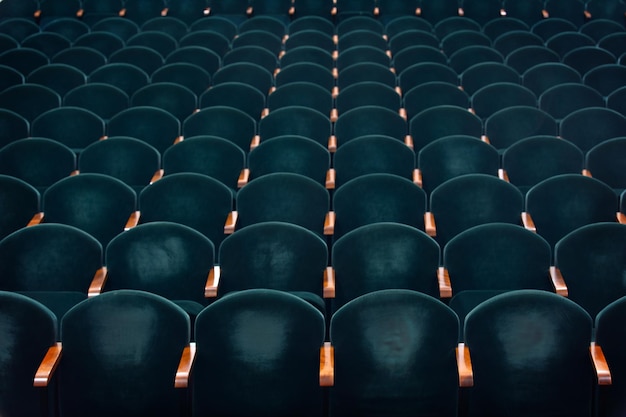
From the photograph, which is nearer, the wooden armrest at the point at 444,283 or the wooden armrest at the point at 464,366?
the wooden armrest at the point at 464,366

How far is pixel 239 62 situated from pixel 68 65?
32.1 inches

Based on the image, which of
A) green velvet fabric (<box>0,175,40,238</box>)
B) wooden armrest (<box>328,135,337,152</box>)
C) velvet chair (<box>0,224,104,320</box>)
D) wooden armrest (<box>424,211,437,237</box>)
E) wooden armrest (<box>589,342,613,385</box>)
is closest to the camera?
wooden armrest (<box>589,342,613,385</box>)

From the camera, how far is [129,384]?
161 cm

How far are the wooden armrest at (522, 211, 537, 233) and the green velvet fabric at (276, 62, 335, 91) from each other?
54.5 inches

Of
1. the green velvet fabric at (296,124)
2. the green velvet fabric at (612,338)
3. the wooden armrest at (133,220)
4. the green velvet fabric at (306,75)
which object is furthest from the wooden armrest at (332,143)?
the green velvet fabric at (612,338)

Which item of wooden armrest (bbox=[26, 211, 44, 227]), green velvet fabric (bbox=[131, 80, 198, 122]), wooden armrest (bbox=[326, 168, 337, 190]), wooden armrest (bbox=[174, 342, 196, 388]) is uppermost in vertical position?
green velvet fabric (bbox=[131, 80, 198, 122])

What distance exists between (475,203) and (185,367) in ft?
3.58

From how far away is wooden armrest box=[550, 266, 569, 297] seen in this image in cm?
→ 188

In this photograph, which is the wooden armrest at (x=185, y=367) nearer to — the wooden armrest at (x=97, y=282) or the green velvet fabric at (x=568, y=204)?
the wooden armrest at (x=97, y=282)

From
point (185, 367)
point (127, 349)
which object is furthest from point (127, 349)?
point (185, 367)

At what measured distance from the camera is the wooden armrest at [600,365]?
152 cm

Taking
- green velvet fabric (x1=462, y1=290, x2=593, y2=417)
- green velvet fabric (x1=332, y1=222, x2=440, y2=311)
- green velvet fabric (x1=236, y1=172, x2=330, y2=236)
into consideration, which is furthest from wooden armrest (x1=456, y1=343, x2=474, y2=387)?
green velvet fabric (x1=236, y1=172, x2=330, y2=236)

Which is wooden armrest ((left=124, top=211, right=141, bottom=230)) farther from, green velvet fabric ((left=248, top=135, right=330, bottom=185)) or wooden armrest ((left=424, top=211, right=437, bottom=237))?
wooden armrest ((left=424, top=211, right=437, bottom=237))

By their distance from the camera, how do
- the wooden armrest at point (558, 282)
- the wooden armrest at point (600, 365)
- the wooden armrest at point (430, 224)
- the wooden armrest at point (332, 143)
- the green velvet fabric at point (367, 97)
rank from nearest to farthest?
the wooden armrest at point (600, 365)
the wooden armrest at point (558, 282)
the wooden armrest at point (430, 224)
the wooden armrest at point (332, 143)
the green velvet fabric at point (367, 97)
